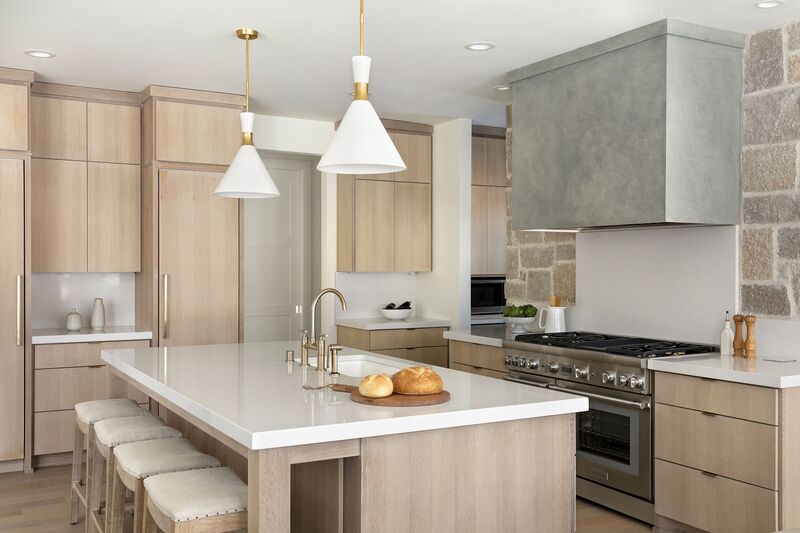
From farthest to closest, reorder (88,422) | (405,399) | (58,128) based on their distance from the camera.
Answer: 1. (58,128)
2. (88,422)
3. (405,399)

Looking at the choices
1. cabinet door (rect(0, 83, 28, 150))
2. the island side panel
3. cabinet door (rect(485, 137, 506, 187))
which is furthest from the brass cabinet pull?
the island side panel

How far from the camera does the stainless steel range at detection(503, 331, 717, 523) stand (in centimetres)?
395

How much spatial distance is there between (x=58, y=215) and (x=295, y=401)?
3601 millimetres

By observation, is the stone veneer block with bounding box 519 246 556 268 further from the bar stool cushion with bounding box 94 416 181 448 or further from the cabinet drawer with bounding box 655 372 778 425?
the bar stool cushion with bounding box 94 416 181 448

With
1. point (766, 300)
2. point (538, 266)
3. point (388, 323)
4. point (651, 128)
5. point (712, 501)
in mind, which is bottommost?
point (712, 501)

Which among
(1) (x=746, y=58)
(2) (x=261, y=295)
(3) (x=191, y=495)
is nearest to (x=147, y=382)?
(3) (x=191, y=495)

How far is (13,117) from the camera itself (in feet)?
16.3

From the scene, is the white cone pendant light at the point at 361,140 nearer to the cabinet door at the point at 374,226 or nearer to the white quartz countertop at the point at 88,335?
the white quartz countertop at the point at 88,335

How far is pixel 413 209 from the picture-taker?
6945 mm

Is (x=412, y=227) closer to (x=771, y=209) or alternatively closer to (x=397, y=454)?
(x=771, y=209)

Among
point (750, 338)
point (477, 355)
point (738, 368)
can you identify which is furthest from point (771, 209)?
point (477, 355)

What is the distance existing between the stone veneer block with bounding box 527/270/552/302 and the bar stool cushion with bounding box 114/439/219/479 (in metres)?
3.04

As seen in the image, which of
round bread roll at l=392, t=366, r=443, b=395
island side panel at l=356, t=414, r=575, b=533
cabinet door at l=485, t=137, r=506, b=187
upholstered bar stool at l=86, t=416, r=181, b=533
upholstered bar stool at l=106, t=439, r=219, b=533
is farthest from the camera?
cabinet door at l=485, t=137, r=506, b=187

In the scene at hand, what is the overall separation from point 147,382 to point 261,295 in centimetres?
394
